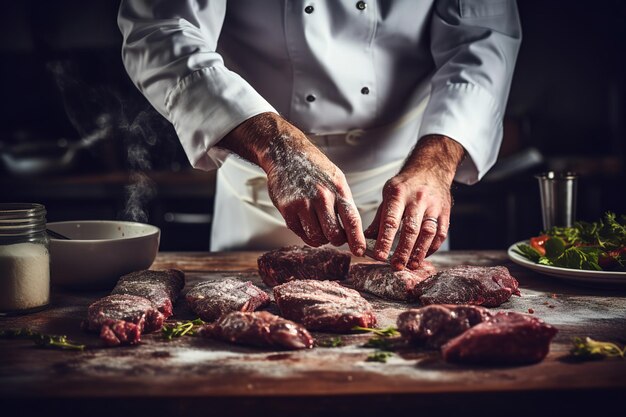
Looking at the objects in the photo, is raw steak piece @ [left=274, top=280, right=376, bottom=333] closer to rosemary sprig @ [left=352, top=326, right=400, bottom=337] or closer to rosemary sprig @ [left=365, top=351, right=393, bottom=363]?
rosemary sprig @ [left=352, top=326, right=400, bottom=337]

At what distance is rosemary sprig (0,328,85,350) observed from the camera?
1621 millimetres

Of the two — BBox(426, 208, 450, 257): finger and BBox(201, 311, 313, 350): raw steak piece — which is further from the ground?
BBox(426, 208, 450, 257): finger

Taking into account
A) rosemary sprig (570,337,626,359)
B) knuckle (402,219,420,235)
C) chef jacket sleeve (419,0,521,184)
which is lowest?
rosemary sprig (570,337,626,359)

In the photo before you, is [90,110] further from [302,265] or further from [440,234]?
[440,234]

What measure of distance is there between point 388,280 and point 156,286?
0.70 m

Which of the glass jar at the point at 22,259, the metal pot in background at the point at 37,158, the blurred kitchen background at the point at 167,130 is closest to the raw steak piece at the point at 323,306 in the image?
the glass jar at the point at 22,259

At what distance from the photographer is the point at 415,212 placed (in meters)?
2.06

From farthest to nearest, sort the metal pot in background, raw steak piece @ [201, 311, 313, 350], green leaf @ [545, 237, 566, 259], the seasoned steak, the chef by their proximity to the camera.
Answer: the metal pot in background
green leaf @ [545, 237, 566, 259]
the chef
the seasoned steak
raw steak piece @ [201, 311, 313, 350]

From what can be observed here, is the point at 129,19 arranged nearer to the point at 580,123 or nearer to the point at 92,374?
the point at 92,374

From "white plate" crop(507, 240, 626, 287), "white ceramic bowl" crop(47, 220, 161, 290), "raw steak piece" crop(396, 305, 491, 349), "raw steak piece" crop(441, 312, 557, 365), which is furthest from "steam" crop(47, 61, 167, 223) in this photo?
"raw steak piece" crop(441, 312, 557, 365)

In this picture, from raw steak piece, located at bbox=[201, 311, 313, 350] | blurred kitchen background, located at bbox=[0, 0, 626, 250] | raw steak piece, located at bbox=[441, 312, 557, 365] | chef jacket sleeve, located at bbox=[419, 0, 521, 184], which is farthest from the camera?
blurred kitchen background, located at bbox=[0, 0, 626, 250]

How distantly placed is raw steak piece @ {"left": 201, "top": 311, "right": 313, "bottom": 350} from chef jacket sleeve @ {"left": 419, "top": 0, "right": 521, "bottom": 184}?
1139 millimetres

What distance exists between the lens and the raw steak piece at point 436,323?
1607 mm

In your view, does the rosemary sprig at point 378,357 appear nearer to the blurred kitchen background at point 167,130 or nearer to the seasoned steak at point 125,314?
the seasoned steak at point 125,314
